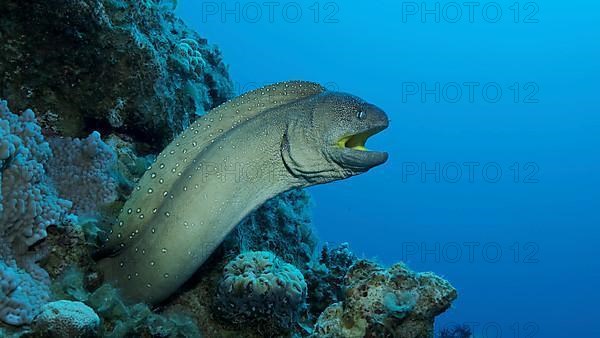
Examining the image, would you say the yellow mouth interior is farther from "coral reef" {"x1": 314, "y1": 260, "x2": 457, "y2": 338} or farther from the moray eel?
"coral reef" {"x1": 314, "y1": 260, "x2": 457, "y2": 338}

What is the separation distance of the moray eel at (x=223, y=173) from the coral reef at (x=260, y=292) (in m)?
0.34

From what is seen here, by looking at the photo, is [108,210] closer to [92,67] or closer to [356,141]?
[92,67]

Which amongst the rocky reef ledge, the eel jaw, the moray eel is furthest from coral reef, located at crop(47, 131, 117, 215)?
the eel jaw

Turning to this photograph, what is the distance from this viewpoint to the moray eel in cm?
370

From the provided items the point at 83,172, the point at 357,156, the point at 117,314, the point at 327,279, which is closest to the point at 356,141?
the point at 357,156

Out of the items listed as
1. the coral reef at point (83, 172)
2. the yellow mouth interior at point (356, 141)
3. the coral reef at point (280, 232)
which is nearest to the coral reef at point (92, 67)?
the coral reef at point (83, 172)

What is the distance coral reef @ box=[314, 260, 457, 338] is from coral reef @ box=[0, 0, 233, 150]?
8.98 ft

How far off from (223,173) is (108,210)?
135cm

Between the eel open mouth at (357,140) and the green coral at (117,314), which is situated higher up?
the eel open mouth at (357,140)

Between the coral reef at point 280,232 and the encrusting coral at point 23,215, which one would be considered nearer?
the encrusting coral at point 23,215

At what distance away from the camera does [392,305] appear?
317 cm

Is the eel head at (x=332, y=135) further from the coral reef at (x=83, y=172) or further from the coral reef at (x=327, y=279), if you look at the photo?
the coral reef at (x=83, y=172)

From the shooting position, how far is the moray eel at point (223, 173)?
12.1 ft

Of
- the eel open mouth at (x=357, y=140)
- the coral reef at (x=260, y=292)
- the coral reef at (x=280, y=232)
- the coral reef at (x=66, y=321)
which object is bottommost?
the coral reef at (x=66, y=321)
